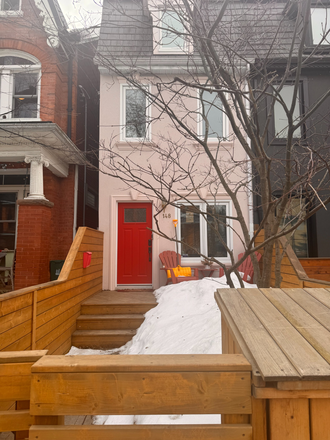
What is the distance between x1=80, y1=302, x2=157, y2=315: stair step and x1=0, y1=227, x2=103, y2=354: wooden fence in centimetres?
19

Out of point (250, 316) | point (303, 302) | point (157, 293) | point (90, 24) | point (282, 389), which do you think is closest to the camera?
point (282, 389)

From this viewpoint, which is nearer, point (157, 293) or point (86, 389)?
point (86, 389)

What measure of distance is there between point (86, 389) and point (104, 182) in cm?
642

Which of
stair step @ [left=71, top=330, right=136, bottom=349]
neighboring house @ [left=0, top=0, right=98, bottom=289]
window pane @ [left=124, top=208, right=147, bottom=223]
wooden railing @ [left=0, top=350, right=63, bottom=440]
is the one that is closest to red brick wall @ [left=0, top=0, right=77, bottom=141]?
neighboring house @ [left=0, top=0, right=98, bottom=289]

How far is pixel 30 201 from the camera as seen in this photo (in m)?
6.27

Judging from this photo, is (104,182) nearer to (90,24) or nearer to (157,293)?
(157,293)

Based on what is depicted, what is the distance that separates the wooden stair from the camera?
475 cm

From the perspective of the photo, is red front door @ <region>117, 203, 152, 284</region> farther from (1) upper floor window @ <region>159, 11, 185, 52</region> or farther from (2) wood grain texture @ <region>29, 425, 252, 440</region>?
(2) wood grain texture @ <region>29, 425, 252, 440</region>

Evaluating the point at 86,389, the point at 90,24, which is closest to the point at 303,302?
the point at 86,389

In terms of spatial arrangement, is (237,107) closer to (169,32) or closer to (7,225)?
(169,32)

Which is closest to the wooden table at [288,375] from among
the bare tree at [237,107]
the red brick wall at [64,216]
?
the bare tree at [237,107]

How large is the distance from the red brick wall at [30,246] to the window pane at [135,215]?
1967 millimetres

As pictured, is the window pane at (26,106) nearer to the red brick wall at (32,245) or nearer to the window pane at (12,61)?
the window pane at (12,61)

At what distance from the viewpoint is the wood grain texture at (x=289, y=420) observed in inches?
44.1
